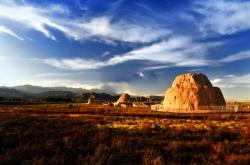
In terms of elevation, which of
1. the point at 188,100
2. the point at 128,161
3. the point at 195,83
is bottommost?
the point at 128,161

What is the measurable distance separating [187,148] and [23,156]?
6.80 m

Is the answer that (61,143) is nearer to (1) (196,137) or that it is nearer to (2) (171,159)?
(2) (171,159)

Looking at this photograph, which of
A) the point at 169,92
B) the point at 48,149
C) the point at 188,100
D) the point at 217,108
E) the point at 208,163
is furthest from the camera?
the point at 169,92

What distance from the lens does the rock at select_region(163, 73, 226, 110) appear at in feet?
217

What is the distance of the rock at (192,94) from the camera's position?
66250mm

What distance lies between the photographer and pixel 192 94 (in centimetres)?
6712

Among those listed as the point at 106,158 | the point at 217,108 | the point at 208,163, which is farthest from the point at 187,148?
the point at 217,108

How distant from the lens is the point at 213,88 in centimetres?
6962

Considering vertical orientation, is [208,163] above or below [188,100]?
below

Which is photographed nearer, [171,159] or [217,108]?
[171,159]

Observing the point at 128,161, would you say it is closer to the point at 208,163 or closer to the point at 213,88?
the point at 208,163

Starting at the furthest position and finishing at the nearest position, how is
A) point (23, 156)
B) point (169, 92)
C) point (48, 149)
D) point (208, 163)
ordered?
point (169, 92), point (48, 149), point (23, 156), point (208, 163)

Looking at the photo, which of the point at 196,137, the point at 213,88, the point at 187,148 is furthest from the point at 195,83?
the point at 187,148

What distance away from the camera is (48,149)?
11609mm
